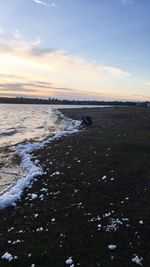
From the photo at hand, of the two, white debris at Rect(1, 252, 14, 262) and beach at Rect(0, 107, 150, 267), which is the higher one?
beach at Rect(0, 107, 150, 267)

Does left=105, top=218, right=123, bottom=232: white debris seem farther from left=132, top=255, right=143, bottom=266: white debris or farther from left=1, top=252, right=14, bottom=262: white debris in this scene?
left=1, top=252, right=14, bottom=262: white debris

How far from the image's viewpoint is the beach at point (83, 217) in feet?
29.1

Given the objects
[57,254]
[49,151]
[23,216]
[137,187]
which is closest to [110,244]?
[57,254]

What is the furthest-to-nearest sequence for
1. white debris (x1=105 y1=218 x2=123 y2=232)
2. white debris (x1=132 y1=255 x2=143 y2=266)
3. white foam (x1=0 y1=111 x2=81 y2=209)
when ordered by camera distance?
1. white foam (x1=0 y1=111 x2=81 y2=209)
2. white debris (x1=105 y1=218 x2=123 y2=232)
3. white debris (x1=132 y1=255 x2=143 y2=266)

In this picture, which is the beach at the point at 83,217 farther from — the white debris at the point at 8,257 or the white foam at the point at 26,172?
the white foam at the point at 26,172

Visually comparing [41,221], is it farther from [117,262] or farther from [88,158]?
[88,158]

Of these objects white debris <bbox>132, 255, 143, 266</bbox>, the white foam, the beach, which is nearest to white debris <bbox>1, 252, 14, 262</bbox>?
the beach

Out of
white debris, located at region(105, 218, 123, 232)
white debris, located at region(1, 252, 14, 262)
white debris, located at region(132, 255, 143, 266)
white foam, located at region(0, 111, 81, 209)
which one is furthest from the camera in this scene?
white foam, located at region(0, 111, 81, 209)

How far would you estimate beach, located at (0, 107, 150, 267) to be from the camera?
350 inches

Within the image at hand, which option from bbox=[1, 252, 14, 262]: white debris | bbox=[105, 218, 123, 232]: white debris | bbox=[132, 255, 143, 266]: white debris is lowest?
bbox=[1, 252, 14, 262]: white debris

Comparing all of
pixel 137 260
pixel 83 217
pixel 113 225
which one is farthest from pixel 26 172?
pixel 137 260

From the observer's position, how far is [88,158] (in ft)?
64.5

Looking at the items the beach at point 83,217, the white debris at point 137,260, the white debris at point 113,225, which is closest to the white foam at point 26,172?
the beach at point 83,217

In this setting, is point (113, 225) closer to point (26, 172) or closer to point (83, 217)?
point (83, 217)
